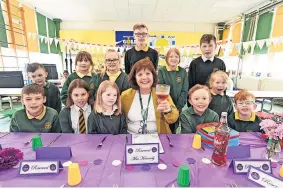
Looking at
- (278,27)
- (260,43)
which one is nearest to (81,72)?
(278,27)

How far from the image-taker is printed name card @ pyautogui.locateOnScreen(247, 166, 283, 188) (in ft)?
2.56

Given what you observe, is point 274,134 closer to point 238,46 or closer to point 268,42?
point 268,42

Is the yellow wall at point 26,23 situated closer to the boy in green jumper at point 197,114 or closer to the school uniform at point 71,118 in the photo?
the school uniform at point 71,118

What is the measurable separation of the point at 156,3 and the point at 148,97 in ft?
17.0

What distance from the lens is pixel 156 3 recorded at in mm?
5797

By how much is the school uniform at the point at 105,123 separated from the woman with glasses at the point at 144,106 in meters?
0.11

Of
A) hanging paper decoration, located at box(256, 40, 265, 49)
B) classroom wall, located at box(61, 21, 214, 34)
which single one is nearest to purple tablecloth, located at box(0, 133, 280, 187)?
hanging paper decoration, located at box(256, 40, 265, 49)

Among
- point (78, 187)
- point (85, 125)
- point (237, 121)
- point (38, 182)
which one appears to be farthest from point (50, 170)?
point (237, 121)

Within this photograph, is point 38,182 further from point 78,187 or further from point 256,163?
point 256,163

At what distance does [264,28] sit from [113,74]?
661cm

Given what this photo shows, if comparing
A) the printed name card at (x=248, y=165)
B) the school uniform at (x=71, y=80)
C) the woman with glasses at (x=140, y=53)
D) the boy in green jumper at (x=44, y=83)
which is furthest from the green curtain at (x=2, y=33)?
the printed name card at (x=248, y=165)

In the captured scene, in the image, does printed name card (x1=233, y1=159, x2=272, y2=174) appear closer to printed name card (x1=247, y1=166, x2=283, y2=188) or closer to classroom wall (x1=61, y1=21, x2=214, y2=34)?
printed name card (x1=247, y1=166, x2=283, y2=188)

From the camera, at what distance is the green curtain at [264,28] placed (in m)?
5.98

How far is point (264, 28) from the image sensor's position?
6.22 m
